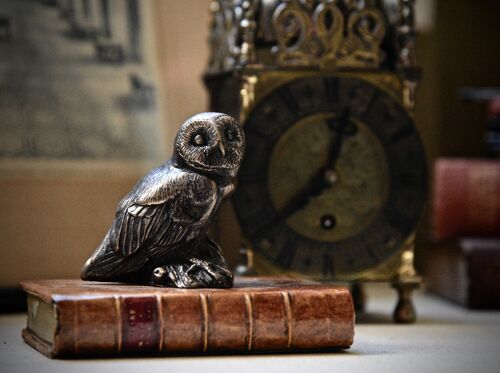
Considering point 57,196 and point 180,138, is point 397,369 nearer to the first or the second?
point 180,138

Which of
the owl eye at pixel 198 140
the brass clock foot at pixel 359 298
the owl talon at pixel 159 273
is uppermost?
the owl eye at pixel 198 140

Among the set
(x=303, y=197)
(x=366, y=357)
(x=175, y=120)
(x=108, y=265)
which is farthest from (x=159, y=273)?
(x=175, y=120)

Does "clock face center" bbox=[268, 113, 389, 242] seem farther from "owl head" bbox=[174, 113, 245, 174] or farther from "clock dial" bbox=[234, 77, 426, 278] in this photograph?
"owl head" bbox=[174, 113, 245, 174]

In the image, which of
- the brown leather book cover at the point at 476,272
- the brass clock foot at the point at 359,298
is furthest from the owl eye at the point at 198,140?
the brown leather book cover at the point at 476,272

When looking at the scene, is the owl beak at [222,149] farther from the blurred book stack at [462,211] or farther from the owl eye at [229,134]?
the blurred book stack at [462,211]

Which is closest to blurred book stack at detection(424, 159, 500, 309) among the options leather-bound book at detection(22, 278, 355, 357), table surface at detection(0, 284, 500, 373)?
table surface at detection(0, 284, 500, 373)

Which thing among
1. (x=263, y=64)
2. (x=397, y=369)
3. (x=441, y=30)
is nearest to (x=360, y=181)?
(x=263, y=64)
